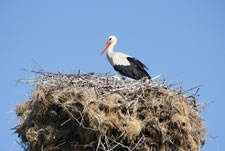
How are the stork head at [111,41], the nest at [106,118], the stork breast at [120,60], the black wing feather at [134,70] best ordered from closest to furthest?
the nest at [106,118] < the black wing feather at [134,70] < the stork breast at [120,60] < the stork head at [111,41]

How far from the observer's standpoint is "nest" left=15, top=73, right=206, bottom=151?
6480 mm

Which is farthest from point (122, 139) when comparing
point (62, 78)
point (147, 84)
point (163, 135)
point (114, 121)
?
point (62, 78)

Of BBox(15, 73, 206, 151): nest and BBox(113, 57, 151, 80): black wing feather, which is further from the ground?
BBox(113, 57, 151, 80): black wing feather

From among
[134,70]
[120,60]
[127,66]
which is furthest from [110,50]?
[134,70]

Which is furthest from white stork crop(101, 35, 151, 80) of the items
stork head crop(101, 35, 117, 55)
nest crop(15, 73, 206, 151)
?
nest crop(15, 73, 206, 151)

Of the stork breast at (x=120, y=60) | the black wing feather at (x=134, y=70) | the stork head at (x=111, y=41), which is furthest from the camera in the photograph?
the stork head at (x=111, y=41)

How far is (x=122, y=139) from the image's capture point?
6.49 meters

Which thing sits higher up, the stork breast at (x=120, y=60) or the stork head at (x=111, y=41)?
the stork head at (x=111, y=41)

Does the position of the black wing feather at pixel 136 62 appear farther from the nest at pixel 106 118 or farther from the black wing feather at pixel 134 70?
the nest at pixel 106 118

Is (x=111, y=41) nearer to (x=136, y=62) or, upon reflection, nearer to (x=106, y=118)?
(x=136, y=62)

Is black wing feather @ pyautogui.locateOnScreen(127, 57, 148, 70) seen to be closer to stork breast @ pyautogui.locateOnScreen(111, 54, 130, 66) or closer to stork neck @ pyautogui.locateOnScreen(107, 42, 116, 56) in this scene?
stork breast @ pyautogui.locateOnScreen(111, 54, 130, 66)

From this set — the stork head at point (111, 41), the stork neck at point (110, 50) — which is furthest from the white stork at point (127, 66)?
the stork head at point (111, 41)

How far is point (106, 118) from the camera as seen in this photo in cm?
649

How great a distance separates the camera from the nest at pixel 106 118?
6480mm
